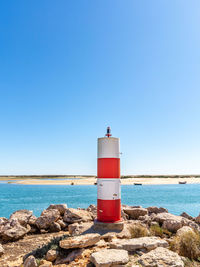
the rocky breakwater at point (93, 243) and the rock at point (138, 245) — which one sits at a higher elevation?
the rock at point (138, 245)

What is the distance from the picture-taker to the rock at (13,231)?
294 inches

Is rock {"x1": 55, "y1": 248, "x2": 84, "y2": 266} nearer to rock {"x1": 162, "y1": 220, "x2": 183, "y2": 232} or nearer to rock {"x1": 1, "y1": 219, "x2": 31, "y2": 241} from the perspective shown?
rock {"x1": 1, "y1": 219, "x2": 31, "y2": 241}

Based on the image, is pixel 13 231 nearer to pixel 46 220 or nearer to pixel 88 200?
pixel 46 220

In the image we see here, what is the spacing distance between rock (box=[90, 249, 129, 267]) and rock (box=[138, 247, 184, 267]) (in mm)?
308

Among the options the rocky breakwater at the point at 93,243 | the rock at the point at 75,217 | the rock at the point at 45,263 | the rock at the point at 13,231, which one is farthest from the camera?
the rock at the point at 75,217

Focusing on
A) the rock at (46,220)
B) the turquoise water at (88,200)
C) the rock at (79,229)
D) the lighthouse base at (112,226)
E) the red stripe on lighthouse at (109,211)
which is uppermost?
the red stripe on lighthouse at (109,211)

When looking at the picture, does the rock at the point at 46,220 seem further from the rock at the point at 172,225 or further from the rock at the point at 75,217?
the rock at the point at 172,225

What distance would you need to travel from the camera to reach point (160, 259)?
4059mm

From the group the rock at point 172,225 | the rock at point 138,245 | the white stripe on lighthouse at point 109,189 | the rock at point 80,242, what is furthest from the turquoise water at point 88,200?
the rock at point 138,245

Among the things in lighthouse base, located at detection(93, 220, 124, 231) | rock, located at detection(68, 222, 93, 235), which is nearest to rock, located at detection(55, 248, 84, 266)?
rock, located at detection(68, 222, 93, 235)

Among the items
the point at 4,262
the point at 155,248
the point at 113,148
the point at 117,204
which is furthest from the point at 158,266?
the point at 4,262

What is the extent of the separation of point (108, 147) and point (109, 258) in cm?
326

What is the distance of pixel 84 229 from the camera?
260 inches

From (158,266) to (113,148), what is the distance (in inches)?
137
